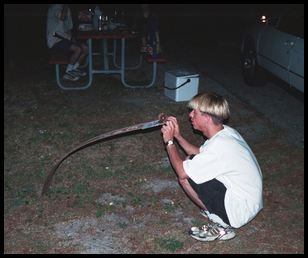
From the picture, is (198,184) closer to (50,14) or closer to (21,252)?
(21,252)

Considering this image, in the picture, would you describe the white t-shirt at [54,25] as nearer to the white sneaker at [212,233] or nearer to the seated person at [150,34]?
the seated person at [150,34]

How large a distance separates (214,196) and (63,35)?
5410 millimetres

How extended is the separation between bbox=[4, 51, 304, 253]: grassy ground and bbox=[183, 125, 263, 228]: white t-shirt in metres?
0.48

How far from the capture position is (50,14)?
7902mm

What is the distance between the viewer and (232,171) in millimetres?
3414

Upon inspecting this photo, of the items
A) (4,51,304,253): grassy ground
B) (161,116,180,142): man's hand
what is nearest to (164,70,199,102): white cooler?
(4,51,304,253): grassy ground

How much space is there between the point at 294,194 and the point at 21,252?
2.87m

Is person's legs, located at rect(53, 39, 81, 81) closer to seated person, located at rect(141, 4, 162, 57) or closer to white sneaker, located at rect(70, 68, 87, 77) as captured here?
white sneaker, located at rect(70, 68, 87, 77)

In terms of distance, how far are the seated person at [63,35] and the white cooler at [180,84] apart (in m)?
1.88

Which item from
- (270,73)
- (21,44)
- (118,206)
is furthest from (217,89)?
(21,44)

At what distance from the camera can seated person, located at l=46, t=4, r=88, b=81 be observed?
787cm

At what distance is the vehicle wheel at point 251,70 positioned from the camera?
8.34m

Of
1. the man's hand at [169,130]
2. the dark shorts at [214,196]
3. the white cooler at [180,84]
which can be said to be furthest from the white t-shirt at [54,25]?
the dark shorts at [214,196]
